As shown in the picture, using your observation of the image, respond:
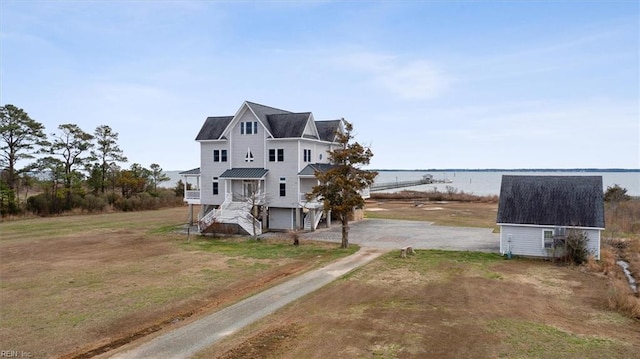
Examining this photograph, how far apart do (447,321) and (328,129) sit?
28443 millimetres

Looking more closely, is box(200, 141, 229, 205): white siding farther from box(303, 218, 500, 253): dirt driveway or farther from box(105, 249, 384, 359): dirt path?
box(105, 249, 384, 359): dirt path

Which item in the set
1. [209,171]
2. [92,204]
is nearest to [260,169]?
Result: [209,171]

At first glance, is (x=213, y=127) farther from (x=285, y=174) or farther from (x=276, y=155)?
(x=285, y=174)

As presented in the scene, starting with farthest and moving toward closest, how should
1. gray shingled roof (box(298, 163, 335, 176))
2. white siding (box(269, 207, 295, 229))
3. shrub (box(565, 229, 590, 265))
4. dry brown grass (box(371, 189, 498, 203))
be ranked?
dry brown grass (box(371, 189, 498, 203))
white siding (box(269, 207, 295, 229))
gray shingled roof (box(298, 163, 335, 176))
shrub (box(565, 229, 590, 265))

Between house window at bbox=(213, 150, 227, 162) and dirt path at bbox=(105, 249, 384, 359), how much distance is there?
20.0m

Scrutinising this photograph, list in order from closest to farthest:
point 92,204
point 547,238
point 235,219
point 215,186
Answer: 1. point 547,238
2. point 235,219
3. point 215,186
4. point 92,204

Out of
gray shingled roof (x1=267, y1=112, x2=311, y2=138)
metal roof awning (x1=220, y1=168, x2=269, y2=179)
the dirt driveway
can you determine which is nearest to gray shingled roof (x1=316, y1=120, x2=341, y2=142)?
gray shingled roof (x1=267, y1=112, x2=311, y2=138)

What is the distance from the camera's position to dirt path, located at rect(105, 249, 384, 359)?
1194 centimetres

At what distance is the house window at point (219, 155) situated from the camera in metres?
39.2

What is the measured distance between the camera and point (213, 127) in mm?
40094

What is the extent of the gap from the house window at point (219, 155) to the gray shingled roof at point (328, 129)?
867cm

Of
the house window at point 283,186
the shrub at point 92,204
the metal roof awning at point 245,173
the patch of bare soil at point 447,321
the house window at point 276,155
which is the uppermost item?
the house window at point 276,155

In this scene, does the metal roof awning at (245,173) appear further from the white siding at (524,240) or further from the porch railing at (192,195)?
the white siding at (524,240)

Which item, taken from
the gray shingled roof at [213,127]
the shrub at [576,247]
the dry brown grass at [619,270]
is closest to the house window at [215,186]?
the gray shingled roof at [213,127]
